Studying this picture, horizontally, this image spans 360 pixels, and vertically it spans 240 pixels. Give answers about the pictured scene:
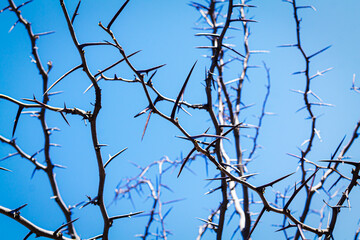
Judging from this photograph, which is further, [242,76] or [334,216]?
[242,76]

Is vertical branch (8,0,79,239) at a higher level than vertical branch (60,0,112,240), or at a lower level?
higher

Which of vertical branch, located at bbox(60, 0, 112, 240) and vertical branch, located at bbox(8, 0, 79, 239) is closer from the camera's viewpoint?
vertical branch, located at bbox(60, 0, 112, 240)

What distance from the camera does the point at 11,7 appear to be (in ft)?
6.02

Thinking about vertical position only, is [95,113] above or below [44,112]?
below

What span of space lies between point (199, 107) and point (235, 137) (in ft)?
3.54

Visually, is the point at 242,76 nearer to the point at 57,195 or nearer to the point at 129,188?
the point at 129,188

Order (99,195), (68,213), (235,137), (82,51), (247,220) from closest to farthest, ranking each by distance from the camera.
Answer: (82,51) → (99,195) → (68,213) → (247,220) → (235,137)

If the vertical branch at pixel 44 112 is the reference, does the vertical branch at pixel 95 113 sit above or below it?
below

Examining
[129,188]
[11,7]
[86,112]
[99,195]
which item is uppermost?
[11,7]

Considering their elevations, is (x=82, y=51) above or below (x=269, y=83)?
below

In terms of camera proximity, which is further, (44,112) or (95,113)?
(44,112)

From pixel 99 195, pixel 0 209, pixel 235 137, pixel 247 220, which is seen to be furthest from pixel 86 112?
pixel 235 137

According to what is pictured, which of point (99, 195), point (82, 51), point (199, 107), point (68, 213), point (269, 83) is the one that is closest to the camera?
point (82, 51)

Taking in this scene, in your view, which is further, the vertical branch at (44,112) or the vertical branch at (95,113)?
the vertical branch at (44,112)
